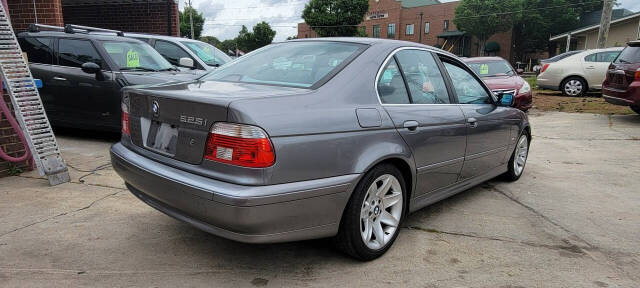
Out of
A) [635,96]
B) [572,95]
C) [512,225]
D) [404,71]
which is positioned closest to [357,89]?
[404,71]

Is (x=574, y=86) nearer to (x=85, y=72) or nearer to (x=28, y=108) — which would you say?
(x=85, y=72)

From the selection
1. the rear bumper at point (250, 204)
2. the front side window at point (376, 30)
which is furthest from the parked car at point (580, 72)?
the front side window at point (376, 30)

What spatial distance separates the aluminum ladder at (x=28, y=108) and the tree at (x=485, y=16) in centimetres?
5355

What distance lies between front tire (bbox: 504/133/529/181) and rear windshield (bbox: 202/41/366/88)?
2.66 metres

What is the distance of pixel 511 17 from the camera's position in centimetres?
5109

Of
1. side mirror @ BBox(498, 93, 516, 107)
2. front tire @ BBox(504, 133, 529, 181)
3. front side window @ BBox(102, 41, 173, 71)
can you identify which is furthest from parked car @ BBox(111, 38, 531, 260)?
front side window @ BBox(102, 41, 173, 71)

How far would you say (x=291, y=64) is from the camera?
10.5 feet

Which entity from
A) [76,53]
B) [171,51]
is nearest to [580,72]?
[171,51]

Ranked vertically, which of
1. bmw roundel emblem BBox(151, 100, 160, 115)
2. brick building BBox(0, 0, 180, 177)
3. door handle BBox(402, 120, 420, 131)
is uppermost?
brick building BBox(0, 0, 180, 177)

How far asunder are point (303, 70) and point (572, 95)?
12856 millimetres

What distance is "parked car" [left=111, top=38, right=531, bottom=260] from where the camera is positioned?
2299mm

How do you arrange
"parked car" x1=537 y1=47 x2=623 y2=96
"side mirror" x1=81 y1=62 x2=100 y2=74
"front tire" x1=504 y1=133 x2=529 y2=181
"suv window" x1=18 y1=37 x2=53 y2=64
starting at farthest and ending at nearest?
"parked car" x1=537 y1=47 x2=623 y2=96 < "suv window" x1=18 y1=37 x2=53 y2=64 < "side mirror" x1=81 y1=62 x2=100 y2=74 < "front tire" x1=504 y1=133 x2=529 y2=181

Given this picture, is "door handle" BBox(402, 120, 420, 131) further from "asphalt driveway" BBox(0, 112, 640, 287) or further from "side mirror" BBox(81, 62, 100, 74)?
"side mirror" BBox(81, 62, 100, 74)

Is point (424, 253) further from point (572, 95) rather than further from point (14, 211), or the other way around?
point (572, 95)
